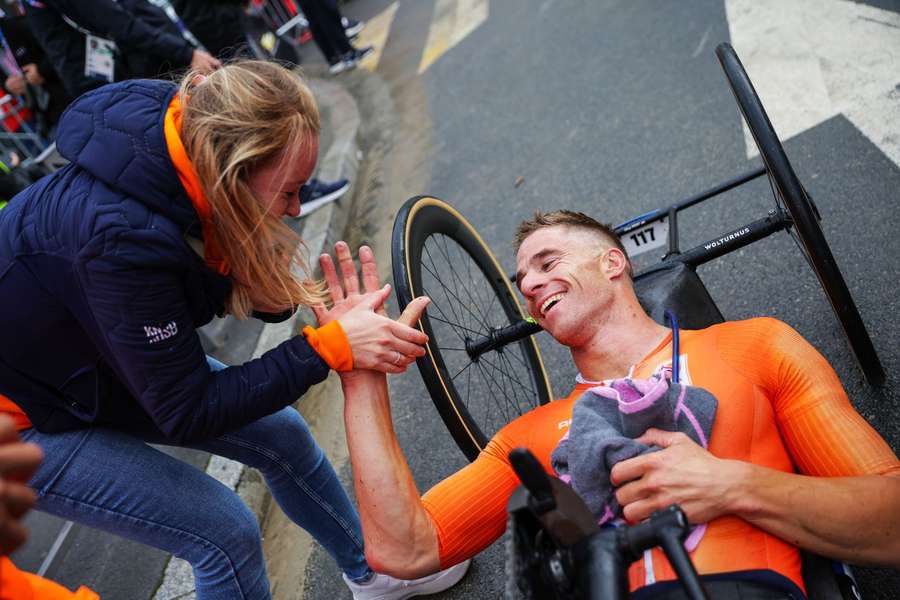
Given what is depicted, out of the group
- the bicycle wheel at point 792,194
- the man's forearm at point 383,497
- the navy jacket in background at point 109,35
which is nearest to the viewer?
the man's forearm at point 383,497

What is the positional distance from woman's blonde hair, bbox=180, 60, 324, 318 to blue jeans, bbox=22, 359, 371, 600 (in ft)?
1.81

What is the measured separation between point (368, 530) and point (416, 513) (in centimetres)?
13

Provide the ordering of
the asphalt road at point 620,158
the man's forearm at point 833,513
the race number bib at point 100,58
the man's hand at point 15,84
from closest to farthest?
1. the man's forearm at point 833,513
2. the asphalt road at point 620,158
3. the race number bib at point 100,58
4. the man's hand at point 15,84

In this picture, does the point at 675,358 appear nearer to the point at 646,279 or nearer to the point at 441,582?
the point at 646,279

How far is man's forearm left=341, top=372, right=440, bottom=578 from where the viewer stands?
1923 millimetres

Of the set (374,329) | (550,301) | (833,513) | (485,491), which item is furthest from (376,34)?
(833,513)

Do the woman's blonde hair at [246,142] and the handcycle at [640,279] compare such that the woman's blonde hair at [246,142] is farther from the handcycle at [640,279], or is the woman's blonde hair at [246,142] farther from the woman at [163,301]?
the handcycle at [640,279]

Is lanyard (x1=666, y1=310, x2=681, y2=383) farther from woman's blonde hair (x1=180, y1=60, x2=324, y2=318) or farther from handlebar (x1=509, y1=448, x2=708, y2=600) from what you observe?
woman's blonde hair (x1=180, y1=60, x2=324, y2=318)

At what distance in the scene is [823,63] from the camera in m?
4.51

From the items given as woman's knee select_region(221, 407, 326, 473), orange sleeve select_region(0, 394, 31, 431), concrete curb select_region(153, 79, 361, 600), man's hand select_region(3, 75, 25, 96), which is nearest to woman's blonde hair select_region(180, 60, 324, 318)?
concrete curb select_region(153, 79, 361, 600)

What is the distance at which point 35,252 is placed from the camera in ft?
5.94

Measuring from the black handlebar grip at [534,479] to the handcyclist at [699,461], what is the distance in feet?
1.67

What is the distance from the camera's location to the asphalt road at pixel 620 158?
3.08 metres

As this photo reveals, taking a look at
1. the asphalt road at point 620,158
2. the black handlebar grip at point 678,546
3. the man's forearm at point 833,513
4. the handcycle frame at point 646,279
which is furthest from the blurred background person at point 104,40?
the black handlebar grip at point 678,546
